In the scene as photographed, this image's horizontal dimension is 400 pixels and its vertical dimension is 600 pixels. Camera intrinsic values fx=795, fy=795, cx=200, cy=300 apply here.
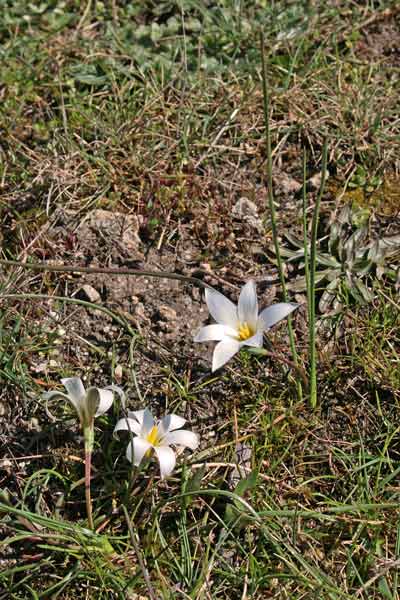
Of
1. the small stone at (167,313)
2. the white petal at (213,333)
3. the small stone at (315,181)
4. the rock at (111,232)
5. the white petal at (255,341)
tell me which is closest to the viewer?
the white petal at (255,341)

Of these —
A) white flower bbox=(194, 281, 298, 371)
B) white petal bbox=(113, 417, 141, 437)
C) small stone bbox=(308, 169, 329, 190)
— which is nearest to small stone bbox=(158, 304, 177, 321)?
white flower bbox=(194, 281, 298, 371)

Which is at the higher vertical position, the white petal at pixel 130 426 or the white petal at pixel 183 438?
the white petal at pixel 130 426

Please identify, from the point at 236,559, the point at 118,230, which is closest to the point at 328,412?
the point at 236,559

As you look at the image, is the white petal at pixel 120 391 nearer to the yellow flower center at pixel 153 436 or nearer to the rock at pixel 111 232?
the yellow flower center at pixel 153 436

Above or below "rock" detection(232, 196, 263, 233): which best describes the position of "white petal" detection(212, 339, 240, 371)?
above

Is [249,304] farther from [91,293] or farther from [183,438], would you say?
[91,293]

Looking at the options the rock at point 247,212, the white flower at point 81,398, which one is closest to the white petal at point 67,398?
the white flower at point 81,398

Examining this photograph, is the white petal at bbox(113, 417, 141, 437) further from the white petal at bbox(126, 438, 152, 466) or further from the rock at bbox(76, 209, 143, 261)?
the rock at bbox(76, 209, 143, 261)
